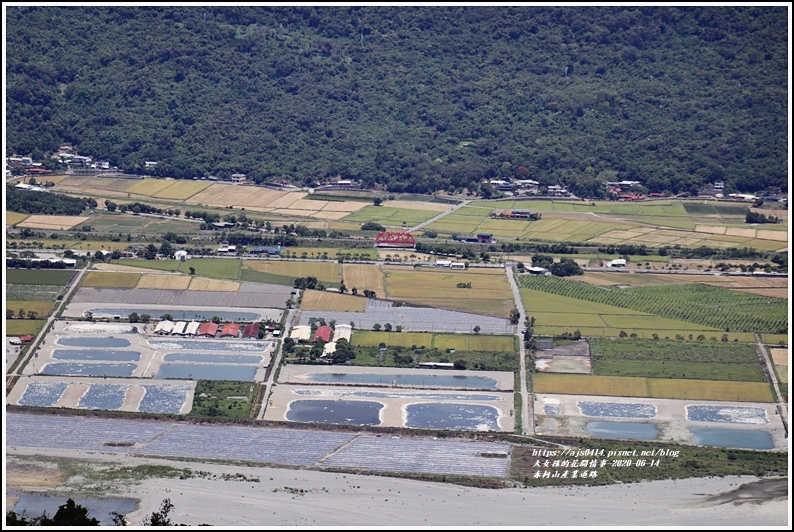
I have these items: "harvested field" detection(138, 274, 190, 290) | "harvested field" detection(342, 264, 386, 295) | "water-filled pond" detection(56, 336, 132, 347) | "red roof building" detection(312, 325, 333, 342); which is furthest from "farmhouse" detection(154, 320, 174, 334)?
"harvested field" detection(342, 264, 386, 295)

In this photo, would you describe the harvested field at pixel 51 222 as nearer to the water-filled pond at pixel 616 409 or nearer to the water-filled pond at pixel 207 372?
the water-filled pond at pixel 207 372

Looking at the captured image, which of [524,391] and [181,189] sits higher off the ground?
[524,391]

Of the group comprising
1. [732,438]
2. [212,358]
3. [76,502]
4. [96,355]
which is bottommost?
[76,502]

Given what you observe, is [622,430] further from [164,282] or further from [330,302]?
[164,282]

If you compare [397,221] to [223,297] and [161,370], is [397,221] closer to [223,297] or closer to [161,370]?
[223,297]

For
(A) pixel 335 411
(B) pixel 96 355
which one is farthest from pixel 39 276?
(A) pixel 335 411

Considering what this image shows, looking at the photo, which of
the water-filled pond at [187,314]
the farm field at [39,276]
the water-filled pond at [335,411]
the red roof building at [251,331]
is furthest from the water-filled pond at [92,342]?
the water-filled pond at [335,411]
